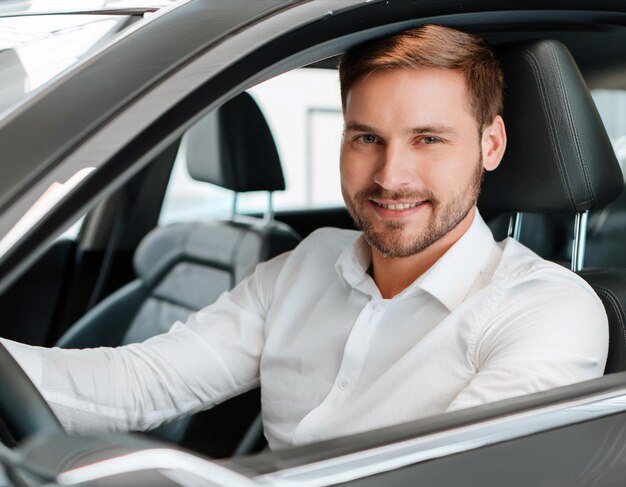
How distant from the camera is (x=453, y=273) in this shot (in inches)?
62.0

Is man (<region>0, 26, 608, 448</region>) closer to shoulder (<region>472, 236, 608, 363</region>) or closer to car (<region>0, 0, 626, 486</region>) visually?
shoulder (<region>472, 236, 608, 363</region>)

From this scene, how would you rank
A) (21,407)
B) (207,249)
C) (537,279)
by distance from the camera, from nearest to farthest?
(21,407), (537,279), (207,249)

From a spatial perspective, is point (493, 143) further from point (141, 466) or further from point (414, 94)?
point (141, 466)

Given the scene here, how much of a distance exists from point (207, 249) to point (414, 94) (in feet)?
4.29

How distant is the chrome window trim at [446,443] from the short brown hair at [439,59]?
0.60m

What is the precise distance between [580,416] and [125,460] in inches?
23.7

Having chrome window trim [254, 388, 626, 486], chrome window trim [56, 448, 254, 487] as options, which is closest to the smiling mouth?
chrome window trim [254, 388, 626, 486]

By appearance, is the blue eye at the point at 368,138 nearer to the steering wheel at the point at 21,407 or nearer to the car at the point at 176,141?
the car at the point at 176,141

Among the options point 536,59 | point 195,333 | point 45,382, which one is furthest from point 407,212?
point 45,382

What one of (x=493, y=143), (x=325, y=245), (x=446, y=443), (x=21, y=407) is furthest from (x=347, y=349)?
(x=21, y=407)

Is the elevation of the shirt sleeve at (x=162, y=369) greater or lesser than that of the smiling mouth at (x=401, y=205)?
lesser

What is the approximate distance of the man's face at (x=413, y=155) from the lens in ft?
5.01

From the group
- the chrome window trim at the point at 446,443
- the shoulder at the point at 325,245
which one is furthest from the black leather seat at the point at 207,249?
the chrome window trim at the point at 446,443

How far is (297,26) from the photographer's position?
3.59 feet
